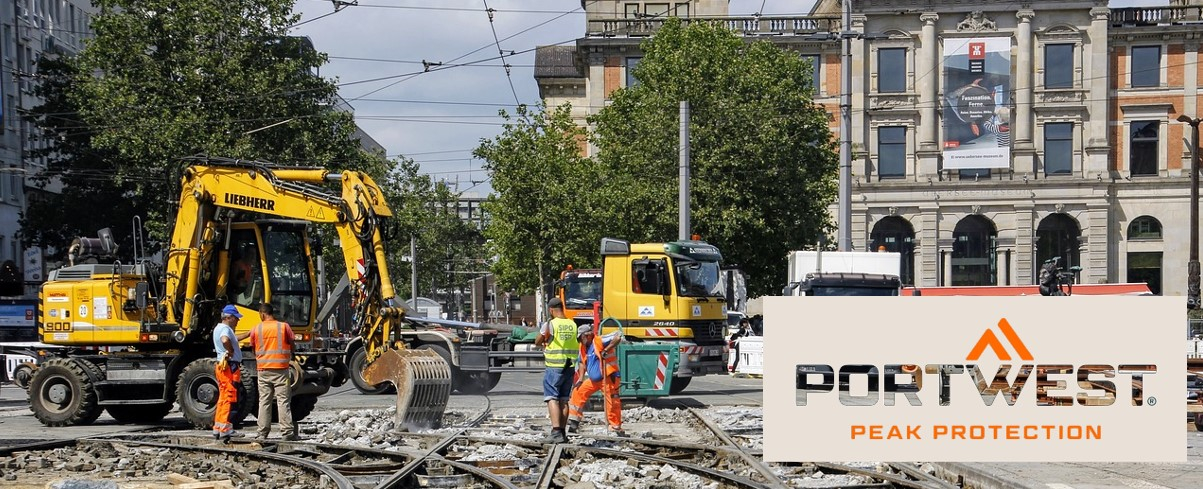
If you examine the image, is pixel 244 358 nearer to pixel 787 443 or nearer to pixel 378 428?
pixel 378 428

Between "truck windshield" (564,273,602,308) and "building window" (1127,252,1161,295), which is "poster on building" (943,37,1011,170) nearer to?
"building window" (1127,252,1161,295)

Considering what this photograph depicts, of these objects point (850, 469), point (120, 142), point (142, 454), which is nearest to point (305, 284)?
point (142, 454)

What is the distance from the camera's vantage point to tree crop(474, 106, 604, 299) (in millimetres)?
49188

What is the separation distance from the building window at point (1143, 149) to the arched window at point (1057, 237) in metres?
3.83

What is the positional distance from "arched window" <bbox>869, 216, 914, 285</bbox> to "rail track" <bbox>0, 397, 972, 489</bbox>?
50360mm

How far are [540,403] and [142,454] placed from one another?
9.44m

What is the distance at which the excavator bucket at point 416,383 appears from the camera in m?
17.2

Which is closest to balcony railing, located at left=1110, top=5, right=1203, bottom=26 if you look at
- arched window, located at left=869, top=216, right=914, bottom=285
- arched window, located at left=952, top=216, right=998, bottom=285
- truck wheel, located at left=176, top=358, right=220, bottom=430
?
arched window, located at left=952, top=216, right=998, bottom=285

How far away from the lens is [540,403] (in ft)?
76.0

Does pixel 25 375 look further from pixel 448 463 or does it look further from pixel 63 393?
pixel 448 463

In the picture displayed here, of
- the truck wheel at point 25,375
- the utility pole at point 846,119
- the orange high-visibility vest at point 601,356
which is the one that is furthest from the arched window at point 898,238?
the orange high-visibility vest at point 601,356

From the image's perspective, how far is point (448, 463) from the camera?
42.3 ft

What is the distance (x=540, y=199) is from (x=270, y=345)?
114 feet

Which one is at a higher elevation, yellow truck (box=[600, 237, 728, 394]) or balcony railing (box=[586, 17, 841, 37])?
balcony railing (box=[586, 17, 841, 37])
